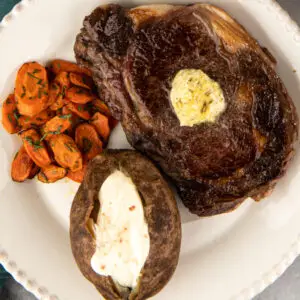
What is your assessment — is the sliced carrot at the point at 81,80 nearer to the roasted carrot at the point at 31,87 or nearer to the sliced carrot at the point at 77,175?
the roasted carrot at the point at 31,87

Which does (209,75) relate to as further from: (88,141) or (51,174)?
(51,174)

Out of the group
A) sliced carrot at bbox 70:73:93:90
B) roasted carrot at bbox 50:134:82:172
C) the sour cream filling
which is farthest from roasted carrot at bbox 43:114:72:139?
the sour cream filling

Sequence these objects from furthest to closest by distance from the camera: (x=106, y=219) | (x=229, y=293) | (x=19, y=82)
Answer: (x=229, y=293) → (x=19, y=82) → (x=106, y=219)

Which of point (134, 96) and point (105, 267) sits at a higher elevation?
point (134, 96)

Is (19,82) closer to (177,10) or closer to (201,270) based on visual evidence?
(177,10)

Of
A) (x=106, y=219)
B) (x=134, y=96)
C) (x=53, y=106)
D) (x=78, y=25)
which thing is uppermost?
(x=78, y=25)

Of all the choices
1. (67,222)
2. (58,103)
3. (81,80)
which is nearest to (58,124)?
(58,103)

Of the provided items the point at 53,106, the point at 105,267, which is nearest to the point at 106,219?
the point at 105,267

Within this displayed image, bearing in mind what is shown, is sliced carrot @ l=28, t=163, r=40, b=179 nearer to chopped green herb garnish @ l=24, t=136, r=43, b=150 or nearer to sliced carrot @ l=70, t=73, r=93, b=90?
chopped green herb garnish @ l=24, t=136, r=43, b=150
